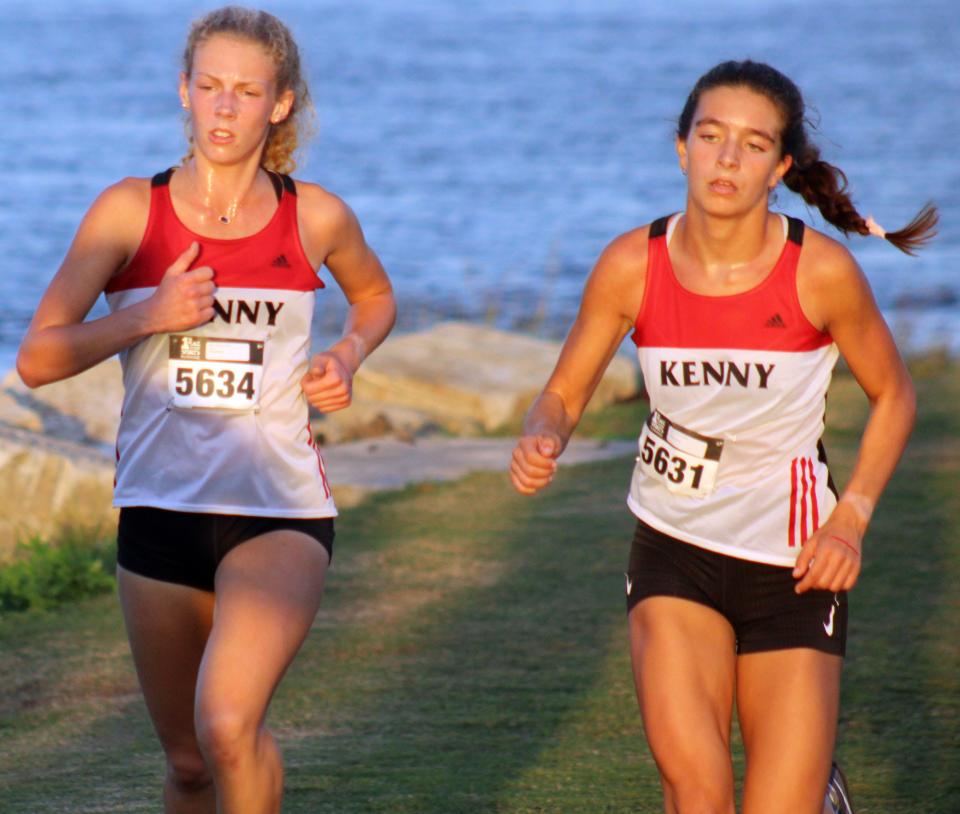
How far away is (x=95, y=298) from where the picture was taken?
12.1 feet

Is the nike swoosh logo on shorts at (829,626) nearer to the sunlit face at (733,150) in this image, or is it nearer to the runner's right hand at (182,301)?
the sunlit face at (733,150)

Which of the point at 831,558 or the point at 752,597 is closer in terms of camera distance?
the point at 831,558

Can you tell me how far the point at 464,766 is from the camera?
16.5ft

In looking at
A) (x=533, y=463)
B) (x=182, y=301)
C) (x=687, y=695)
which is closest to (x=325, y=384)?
(x=182, y=301)

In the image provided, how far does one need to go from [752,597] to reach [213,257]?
1.35m

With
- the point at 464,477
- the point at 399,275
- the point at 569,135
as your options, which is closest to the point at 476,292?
the point at 399,275

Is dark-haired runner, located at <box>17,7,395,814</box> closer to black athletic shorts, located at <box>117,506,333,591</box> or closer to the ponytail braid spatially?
black athletic shorts, located at <box>117,506,333,591</box>

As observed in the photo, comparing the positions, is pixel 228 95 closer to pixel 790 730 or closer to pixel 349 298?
pixel 349 298

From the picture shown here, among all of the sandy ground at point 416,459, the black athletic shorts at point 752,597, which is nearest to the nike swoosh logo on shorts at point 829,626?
the black athletic shorts at point 752,597

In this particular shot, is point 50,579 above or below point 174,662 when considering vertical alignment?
below

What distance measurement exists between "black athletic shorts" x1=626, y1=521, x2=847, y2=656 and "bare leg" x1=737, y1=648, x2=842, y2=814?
47mm

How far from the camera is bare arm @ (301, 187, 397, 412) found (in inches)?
147

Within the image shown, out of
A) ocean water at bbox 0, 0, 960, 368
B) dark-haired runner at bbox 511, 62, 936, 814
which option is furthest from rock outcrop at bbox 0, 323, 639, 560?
dark-haired runner at bbox 511, 62, 936, 814

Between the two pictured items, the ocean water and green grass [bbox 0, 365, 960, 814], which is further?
the ocean water
